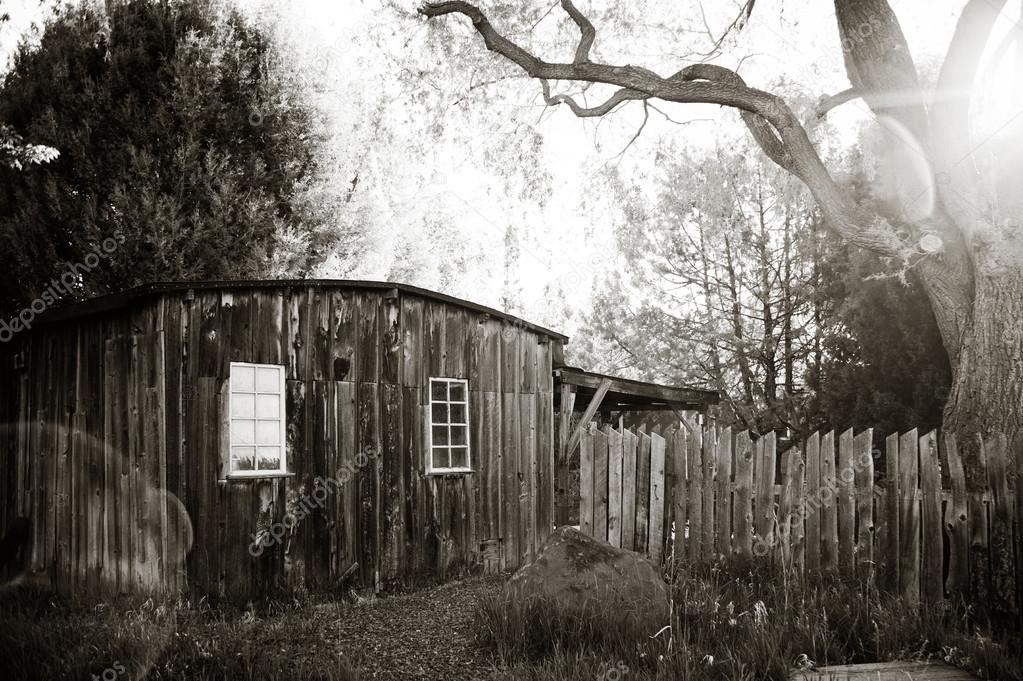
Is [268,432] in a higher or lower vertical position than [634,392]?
lower

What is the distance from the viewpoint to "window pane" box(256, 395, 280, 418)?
877 cm

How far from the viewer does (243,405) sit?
866 centimetres

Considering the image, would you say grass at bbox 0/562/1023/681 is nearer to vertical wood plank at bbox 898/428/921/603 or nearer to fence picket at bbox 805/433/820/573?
fence picket at bbox 805/433/820/573

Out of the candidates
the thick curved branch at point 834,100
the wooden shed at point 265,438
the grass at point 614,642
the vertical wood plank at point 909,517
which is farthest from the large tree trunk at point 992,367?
the wooden shed at point 265,438

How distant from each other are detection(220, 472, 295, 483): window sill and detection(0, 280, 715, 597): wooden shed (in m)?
0.02

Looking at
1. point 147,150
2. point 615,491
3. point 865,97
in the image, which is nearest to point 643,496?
point 615,491

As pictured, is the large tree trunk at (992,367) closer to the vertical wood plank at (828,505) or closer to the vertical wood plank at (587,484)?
the vertical wood plank at (828,505)

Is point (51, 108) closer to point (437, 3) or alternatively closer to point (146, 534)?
point (437, 3)

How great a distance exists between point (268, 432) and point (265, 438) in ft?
0.24

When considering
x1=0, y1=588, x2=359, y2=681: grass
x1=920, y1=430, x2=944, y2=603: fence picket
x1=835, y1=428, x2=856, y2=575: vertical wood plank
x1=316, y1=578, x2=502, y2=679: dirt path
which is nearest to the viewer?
x1=0, y1=588, x2=359, y2=681: grass

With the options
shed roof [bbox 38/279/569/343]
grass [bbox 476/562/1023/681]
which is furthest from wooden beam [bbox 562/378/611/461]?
grass [bbox 476/562/1023/681]

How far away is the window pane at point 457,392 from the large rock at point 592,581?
436 cm

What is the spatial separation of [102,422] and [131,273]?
311 inches

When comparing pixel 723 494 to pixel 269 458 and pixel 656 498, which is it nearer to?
pixel 656 498
